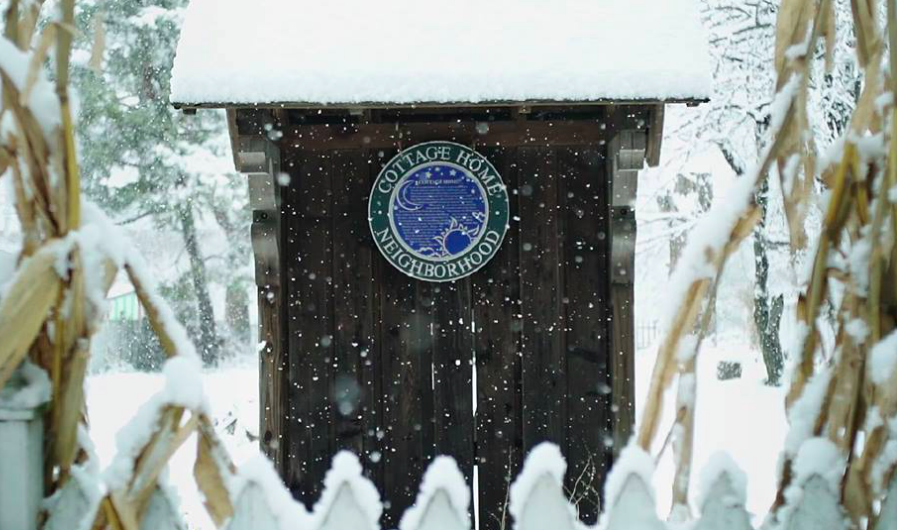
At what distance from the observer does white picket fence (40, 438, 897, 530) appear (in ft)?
4.00

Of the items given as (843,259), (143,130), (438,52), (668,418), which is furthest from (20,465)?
(668,418)

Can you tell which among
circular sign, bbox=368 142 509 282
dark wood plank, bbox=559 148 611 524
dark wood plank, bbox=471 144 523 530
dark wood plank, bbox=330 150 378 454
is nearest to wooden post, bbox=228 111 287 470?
dark wood plank, bbox=330 150 378 454

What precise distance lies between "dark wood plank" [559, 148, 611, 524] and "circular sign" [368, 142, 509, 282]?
39cm

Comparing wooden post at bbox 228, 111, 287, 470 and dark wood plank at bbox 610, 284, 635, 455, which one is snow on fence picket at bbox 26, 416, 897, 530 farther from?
dark wood plank at bbox 610, 284, 635, 455

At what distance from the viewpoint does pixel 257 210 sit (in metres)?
4.98

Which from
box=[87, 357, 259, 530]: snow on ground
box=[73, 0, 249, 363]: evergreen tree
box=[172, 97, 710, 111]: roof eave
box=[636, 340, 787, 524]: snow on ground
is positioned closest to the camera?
box=[172, 97, 710, 111]: roof eave

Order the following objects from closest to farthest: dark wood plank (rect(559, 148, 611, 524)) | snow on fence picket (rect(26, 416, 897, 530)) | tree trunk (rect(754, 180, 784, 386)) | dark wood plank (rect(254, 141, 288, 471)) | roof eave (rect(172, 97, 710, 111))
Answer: snow on fence picket (rect(26, 416, 897, 530))
roof eave (rect(172, 97, 710, 111))
dark wood plank (rect(254, 141, 288, 471))
dark wood plank (rect(559, 148, 611, 524))
tree trunk (rect(754, 180, 784, 386))

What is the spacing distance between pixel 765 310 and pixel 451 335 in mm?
A: 10275

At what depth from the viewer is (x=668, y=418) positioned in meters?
17.1

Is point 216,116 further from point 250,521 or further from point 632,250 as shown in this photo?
point 250,521

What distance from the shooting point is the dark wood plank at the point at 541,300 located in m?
5.20

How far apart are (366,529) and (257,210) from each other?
3886 millimetres

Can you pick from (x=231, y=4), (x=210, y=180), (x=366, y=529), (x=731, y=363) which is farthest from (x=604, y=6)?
(x=731, y=363)

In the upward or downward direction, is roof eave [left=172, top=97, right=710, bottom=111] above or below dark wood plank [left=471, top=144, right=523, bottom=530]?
above
